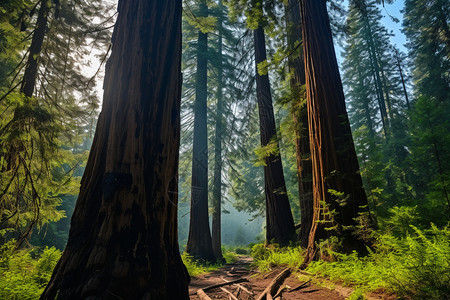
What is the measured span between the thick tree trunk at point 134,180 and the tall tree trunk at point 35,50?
537 centimetres

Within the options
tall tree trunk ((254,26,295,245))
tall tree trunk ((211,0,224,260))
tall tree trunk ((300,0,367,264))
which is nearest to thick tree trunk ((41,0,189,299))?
tall tree trunk ((300,0,367,264))

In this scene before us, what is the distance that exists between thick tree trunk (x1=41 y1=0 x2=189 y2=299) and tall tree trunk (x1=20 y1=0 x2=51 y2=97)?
5.37m

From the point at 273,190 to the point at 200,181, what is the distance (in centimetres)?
385

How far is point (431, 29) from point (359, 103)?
26.1 feet

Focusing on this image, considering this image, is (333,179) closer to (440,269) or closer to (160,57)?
(440,269)

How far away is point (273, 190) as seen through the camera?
338 inches

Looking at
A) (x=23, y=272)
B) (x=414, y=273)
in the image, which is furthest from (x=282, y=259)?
(x=23, y=272)

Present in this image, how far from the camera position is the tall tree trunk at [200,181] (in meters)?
10.4

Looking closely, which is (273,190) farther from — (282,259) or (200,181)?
(200,181)

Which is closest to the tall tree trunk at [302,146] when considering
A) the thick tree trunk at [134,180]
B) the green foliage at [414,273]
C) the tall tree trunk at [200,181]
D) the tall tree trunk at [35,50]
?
the green foliage at [414,273]

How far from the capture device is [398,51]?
22.6 meters

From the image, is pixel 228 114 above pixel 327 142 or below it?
above

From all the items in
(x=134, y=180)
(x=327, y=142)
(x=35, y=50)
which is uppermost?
(x=35, y=50)

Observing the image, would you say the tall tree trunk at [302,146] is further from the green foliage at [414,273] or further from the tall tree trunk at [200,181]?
the tall tree trunk at [200,181]
